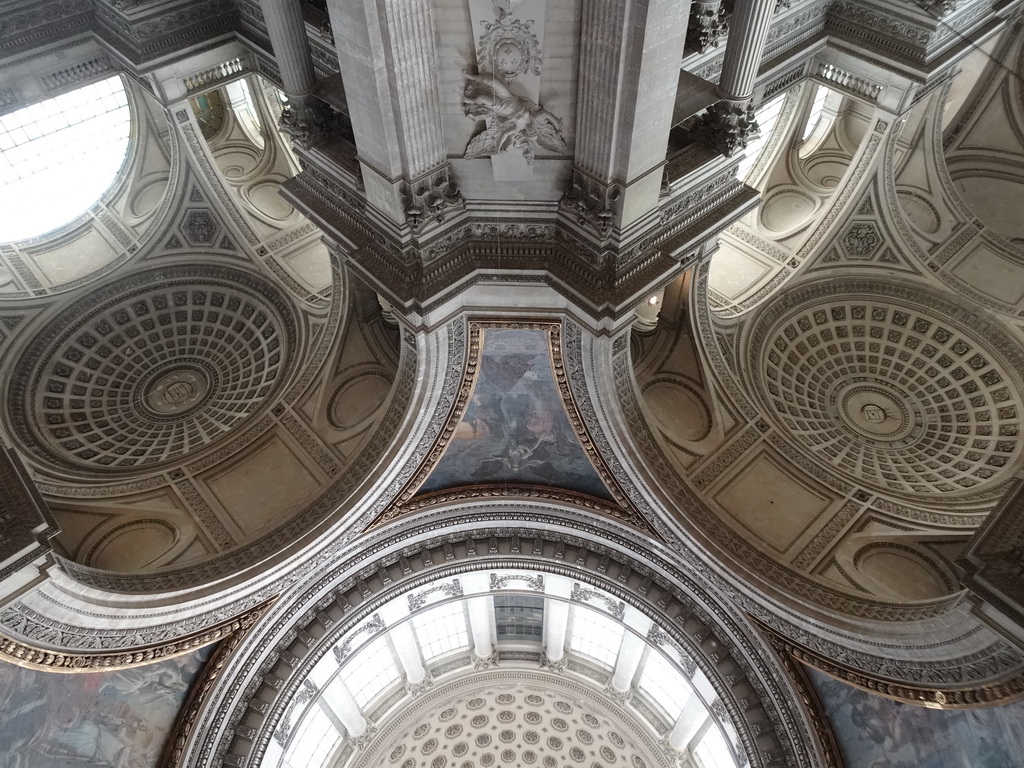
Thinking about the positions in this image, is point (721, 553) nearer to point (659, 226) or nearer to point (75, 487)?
point (659, 226)

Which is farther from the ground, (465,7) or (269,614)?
(465,7)

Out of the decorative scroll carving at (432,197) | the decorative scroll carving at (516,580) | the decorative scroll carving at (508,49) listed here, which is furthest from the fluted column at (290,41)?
the decorative scroll carving at (516,580)

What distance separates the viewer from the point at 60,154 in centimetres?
1421

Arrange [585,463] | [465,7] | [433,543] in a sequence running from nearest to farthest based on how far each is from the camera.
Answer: [465,7] < [585,463] < [433,543]

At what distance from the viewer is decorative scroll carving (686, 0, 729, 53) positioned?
955cm

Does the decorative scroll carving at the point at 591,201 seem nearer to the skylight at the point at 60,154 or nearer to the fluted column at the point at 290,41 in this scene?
the fluted column at the point at 290,41

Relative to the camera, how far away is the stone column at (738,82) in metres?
8.30

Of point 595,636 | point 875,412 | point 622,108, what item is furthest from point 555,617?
point 622,108

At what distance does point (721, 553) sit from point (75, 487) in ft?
38.3

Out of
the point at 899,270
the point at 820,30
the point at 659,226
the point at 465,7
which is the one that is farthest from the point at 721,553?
the point at 820,30

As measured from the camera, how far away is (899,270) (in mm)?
13938

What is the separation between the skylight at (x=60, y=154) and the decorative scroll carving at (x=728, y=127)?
1262 centimetres

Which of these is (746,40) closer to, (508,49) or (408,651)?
(508,49)

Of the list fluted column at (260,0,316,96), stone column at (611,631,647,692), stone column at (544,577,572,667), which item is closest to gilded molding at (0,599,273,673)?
stone column at (544,577,572,667)
